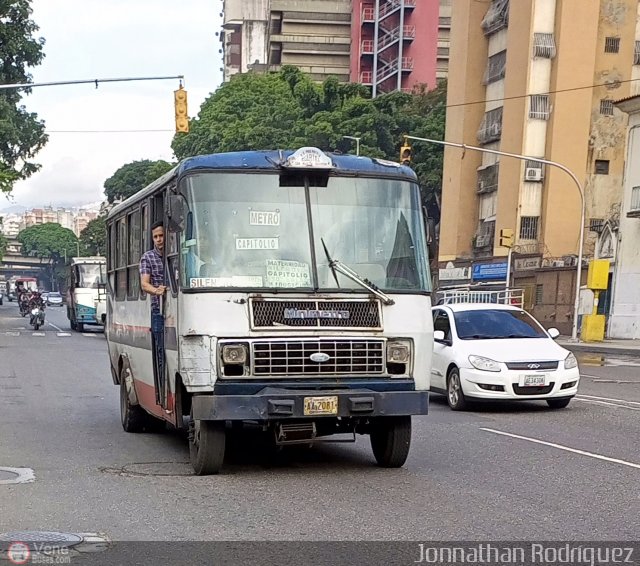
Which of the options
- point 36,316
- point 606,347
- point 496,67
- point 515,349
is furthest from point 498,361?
point 496,67

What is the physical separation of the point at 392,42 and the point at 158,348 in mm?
89800

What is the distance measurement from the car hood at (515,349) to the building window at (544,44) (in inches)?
1567

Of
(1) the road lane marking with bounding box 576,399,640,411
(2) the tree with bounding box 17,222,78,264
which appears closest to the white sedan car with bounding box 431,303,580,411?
(1) the road lane marking with bounding box 576,399,640,411

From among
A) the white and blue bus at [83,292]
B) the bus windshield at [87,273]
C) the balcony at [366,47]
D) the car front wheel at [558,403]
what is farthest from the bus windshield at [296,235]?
the balcony at [366,47]

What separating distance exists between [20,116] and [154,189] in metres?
38.5

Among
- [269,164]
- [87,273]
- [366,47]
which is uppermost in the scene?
[366,47]

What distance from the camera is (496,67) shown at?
56219 mm

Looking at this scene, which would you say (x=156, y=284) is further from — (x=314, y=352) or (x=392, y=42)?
(x=392, y=42)

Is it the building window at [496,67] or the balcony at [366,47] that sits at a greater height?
the balcony at [366,47]

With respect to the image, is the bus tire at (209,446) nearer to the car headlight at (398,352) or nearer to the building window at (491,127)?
the car headlight at (398,352)

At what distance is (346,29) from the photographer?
98250mm

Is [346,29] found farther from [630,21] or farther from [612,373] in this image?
[612,373]

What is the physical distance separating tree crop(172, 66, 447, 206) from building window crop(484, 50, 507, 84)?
670 cm

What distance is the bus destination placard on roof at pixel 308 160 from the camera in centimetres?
838
